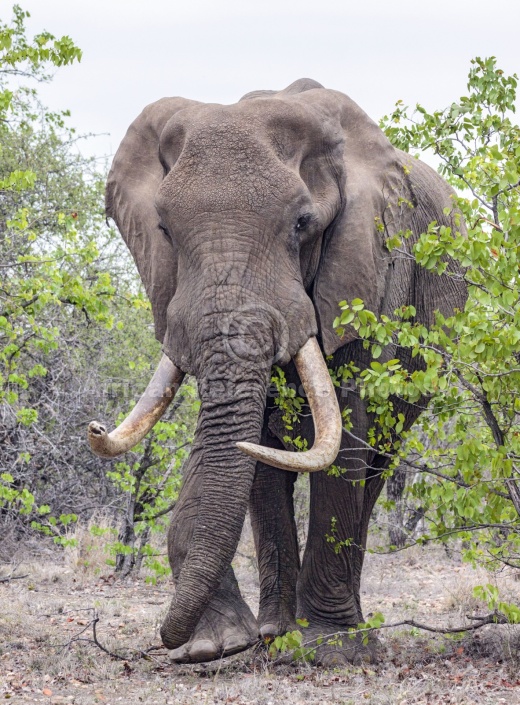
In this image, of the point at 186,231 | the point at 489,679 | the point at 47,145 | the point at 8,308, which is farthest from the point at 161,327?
the point at 47,145

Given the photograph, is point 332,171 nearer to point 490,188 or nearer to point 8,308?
point 490,188

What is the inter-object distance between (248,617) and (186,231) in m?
2.11

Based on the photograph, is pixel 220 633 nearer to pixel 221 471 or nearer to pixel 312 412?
pixel 221 471

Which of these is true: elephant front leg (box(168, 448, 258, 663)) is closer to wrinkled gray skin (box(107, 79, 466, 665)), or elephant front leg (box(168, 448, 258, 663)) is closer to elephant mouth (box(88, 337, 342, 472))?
wrinkled gray skin (box(107, 79, 466, 665))

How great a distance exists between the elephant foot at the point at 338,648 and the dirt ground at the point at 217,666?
0.11 m

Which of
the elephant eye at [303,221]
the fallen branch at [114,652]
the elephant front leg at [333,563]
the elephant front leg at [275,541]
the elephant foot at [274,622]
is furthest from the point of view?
the elephant front leg at [275,541]

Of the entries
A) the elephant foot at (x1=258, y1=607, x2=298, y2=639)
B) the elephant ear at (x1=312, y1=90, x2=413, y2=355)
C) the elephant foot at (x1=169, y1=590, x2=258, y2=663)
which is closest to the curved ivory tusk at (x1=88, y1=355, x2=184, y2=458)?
the elephant ear at (x1=312, y1=90, x2=413, y2=355)

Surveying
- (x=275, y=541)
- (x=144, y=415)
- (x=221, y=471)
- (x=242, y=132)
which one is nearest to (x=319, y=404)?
(x=221, y=471)

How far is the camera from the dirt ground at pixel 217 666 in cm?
551

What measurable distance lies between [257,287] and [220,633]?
1848mm

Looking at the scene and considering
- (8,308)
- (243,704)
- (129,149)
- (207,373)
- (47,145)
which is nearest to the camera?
(243,704)

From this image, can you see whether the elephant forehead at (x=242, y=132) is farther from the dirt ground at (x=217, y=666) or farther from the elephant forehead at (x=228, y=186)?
the dirt ground at (x=217, y=666)

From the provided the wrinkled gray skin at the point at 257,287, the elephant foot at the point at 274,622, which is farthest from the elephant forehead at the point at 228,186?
the elephant foot at the point at 274,622

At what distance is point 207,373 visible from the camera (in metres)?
5.69
